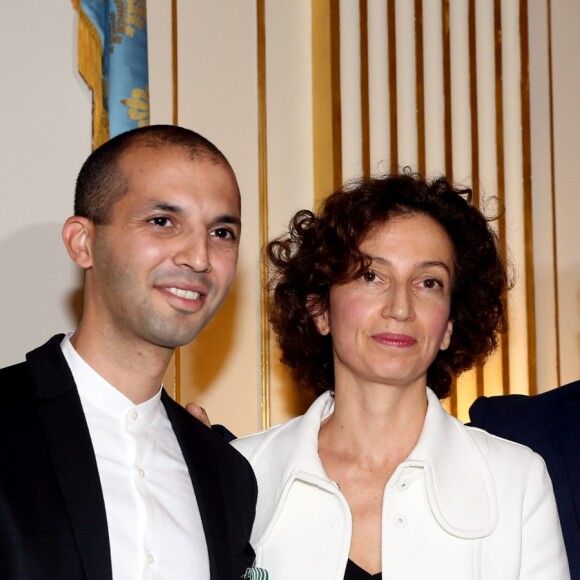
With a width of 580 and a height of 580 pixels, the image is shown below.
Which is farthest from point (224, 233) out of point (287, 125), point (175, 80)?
point (287, 125)

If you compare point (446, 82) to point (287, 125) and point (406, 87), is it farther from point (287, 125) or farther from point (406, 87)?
point (287, 125)

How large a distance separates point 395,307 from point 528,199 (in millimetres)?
2034

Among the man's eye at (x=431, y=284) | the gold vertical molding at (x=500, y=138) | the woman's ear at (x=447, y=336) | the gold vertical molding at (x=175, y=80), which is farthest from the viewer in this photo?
the gold vertical molding at (x=500, y=138)

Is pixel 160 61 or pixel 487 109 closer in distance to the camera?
pixel 160 61

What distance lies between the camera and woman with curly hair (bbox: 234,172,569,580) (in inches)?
105

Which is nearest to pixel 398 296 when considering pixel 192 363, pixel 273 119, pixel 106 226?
pixel 106 226

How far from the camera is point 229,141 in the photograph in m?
4.15

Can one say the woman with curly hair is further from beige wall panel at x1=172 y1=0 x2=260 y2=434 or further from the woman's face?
beige wall panel at x1=172 y1=0 x2=260 y2=434

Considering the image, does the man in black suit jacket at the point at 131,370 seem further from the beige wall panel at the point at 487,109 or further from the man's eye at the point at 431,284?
the beige wall panel at the point at 487,109

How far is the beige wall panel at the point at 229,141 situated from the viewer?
4.06 meters

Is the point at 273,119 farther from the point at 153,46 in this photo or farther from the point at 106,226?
the point at 106,226

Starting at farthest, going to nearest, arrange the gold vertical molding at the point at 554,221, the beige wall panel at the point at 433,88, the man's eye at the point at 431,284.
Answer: the gold vertical molding at the point at 554,221
the beige wall panel at the point at 433,88
the man's eye at the point at 431,284

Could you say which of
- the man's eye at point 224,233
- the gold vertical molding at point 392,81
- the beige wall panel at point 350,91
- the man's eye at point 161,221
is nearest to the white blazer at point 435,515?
the man's eye at point 224,233

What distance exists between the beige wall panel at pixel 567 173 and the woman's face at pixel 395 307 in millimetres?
1873
